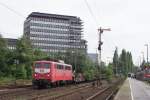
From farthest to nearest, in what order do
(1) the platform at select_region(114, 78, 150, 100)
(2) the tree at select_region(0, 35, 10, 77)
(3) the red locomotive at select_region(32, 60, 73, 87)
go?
(2) the tree at select_region(0, 35, 10, 77), (3) the red locomotive at select_region(32, 60, 73, 87), (1) the platform at select_region(114, 78, 150, 100)

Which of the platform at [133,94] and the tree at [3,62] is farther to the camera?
the tree at [3,62]

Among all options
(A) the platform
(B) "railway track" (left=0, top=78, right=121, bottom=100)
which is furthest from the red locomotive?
(A) the platform

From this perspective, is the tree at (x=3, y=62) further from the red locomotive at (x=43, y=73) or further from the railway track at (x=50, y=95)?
the railway track at (x=50, y=95)

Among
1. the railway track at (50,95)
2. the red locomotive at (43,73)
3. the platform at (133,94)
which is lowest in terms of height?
the platform at (133,94)

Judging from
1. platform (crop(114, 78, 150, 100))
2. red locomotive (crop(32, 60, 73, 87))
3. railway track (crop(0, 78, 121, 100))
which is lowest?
platform (crop(114, 78, 150, 100))

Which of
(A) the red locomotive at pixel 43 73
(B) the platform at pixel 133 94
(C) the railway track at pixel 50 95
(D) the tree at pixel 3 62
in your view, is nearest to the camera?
(C) the railway track at pixel 50 95

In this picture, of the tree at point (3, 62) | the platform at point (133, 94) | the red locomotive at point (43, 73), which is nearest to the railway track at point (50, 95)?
the platform at point (133, 94)

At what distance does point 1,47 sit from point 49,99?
55283 mm

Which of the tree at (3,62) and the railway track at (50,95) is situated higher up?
the tree at (3,62)

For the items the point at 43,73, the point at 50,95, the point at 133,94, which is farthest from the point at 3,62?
the point at 50,95

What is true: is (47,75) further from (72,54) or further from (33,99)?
(72,54)

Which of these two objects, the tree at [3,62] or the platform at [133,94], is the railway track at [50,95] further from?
the tree at [3,62]

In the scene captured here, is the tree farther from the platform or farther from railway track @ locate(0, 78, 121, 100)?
railway track @ locate(0, 78, 121, 100)

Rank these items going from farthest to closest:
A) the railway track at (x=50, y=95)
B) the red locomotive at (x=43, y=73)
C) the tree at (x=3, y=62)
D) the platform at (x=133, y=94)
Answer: the tree at (x=3, y=62), the red locomotive at (x=43, y=73), the platform at (x=133, y=94), the railway track at (x=50, y=95)
